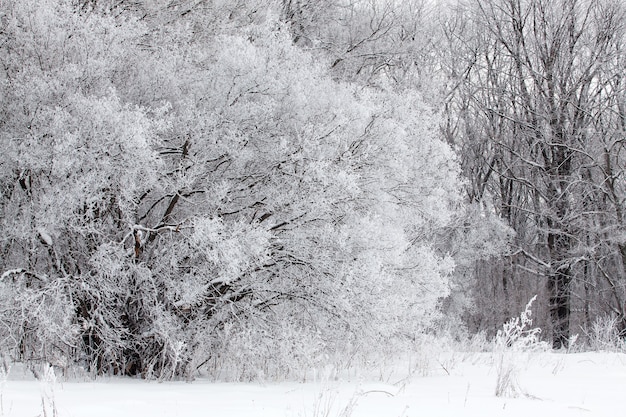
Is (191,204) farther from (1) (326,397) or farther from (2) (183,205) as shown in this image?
(1) (326,397)

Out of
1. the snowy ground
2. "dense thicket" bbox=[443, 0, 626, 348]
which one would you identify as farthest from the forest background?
"dense thicket" bbox=[443, 0, 626, 348]

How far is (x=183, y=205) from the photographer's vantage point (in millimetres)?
8711

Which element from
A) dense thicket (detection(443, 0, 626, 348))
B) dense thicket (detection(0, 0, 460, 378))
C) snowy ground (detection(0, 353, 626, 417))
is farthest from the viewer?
dense thicket (detection(443, 0, 626, 348))

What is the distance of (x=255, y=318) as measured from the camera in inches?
321

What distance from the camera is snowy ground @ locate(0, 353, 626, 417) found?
17.0 feet

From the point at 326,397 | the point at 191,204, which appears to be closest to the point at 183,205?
the point at 191,204

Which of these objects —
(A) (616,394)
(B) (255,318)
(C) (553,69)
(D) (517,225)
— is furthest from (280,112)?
(D) (517,225)

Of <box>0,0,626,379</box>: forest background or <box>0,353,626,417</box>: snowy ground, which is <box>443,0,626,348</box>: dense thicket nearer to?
<box>0,0,626,379</box>: forest background

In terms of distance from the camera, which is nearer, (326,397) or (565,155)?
(326,397)

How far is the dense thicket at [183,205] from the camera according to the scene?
24.3 feet

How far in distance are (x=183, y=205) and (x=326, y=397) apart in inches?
143

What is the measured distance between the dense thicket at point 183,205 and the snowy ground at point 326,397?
591 mm

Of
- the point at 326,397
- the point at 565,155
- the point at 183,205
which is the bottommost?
the point at 326,397

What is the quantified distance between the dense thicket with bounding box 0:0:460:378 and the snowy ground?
59cm
